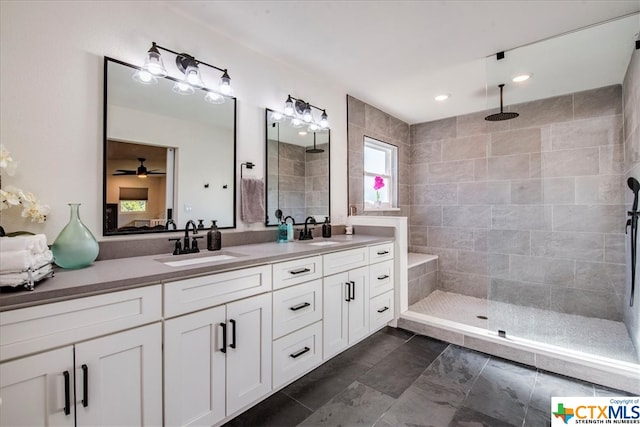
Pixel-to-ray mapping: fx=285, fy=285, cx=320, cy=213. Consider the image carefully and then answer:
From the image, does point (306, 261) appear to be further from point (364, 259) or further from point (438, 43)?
point (438, 43)

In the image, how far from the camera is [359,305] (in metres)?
2.40

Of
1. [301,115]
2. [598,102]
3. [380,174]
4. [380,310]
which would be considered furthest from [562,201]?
[301,115]

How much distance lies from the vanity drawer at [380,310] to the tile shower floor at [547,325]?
49 cm

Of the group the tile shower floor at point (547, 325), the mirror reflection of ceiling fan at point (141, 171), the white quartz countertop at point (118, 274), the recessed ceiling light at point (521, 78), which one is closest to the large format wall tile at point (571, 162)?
the recessed ceiling light at point (521, 78)

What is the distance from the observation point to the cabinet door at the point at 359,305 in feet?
7.60

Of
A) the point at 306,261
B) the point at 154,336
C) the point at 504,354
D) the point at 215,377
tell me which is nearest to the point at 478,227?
the point at 504,354

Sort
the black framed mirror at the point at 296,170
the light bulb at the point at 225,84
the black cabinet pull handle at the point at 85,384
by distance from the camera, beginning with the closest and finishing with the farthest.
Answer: the black cabinet pull handle at the point at 85,384 → the light bulb at the point at 225,84 → the black framed mirror at the point at 296,170

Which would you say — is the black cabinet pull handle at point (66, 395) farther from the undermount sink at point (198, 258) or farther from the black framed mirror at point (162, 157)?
the black framed mirror at point (162, 157)

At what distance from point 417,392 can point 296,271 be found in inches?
43.6

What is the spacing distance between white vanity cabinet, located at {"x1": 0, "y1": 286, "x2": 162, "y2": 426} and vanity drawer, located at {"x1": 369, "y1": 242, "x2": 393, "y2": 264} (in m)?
1.74

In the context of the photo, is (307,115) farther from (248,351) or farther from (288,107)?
(248,351)

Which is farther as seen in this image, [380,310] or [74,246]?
[380,310]

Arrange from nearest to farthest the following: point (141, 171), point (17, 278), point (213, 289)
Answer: point (17, 278)
point (213, 289)
point (141, 171)

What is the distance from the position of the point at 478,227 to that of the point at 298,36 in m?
3.10
